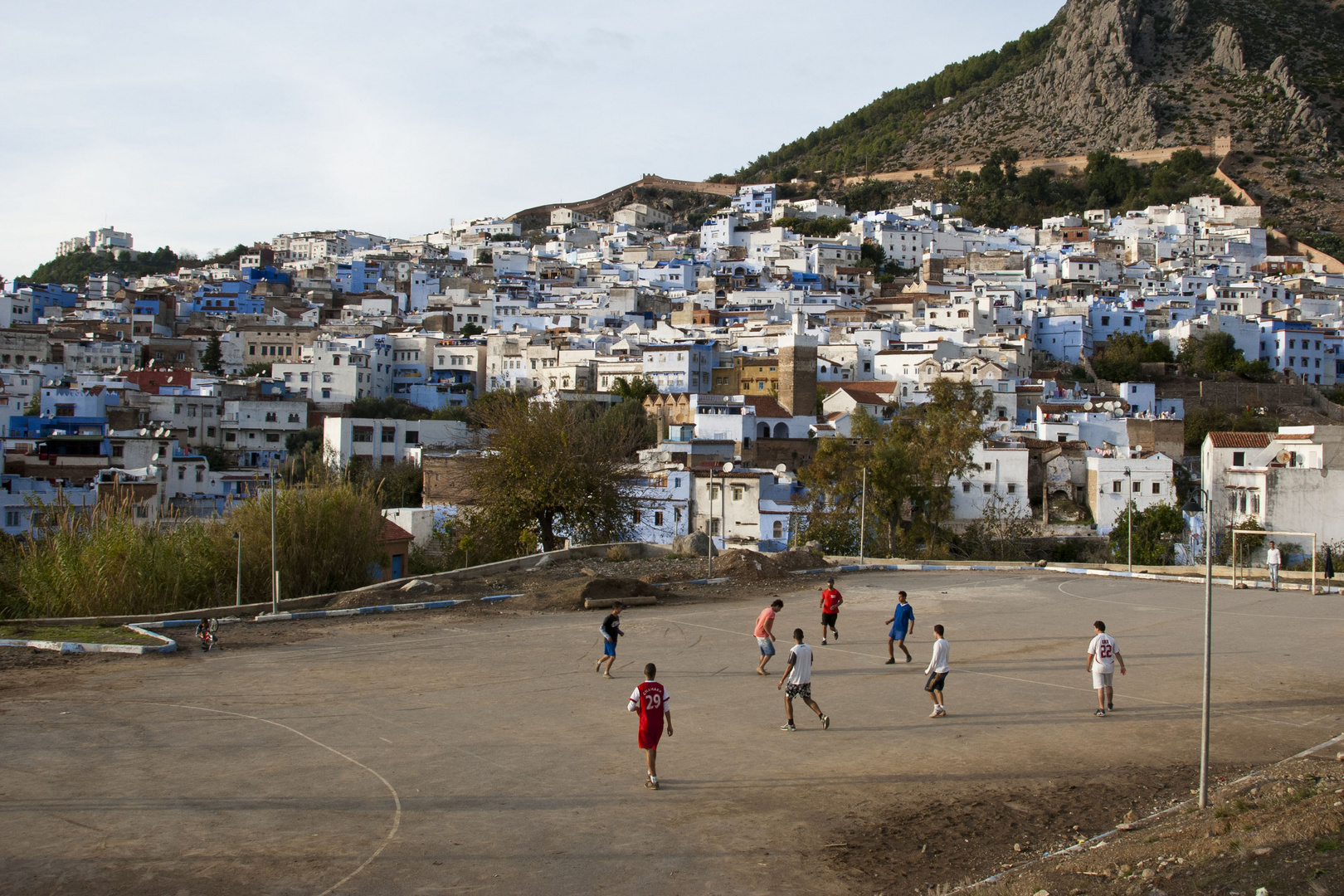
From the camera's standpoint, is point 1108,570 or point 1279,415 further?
point 1279,415

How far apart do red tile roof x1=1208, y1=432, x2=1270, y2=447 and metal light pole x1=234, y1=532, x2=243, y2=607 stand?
32.4m

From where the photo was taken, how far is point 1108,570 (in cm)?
2322

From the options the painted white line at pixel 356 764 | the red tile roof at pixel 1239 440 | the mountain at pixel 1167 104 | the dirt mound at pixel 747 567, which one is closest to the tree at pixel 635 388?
the red tile roof at pixel 1239 440

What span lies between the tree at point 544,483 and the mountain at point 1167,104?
325 ft

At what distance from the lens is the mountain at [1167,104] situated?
372 feet

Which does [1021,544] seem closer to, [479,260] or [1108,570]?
[1108,570]

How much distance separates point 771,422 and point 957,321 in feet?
84.8

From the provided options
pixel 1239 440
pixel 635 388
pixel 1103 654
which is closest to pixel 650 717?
pixel 1103 654

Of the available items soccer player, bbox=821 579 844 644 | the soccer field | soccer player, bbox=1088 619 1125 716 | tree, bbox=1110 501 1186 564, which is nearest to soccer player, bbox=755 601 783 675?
the soccer field

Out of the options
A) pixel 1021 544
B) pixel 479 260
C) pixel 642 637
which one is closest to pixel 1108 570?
pixel 642 637

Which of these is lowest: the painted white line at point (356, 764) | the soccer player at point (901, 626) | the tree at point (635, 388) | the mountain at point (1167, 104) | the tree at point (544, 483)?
the painted white line at point (356, 764)

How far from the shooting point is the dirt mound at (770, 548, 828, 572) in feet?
73.8

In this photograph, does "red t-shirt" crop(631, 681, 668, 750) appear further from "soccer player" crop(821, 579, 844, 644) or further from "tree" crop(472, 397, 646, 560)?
"tree" crop(472, 397, 646, 560)

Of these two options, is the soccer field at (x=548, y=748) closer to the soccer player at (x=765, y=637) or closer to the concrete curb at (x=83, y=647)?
the soccer player at (x=765, y=637)
